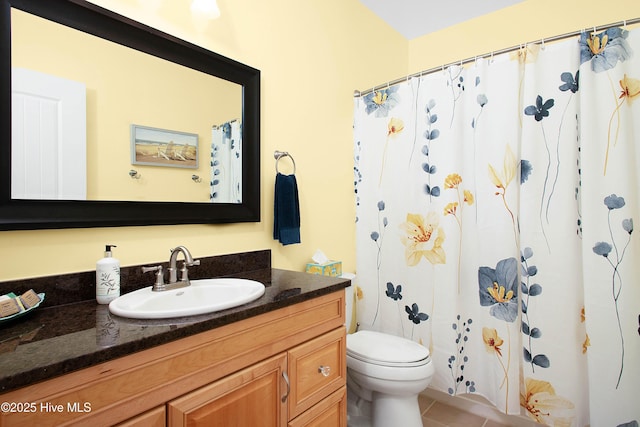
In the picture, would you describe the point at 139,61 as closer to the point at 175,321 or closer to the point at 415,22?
the point at 175,321

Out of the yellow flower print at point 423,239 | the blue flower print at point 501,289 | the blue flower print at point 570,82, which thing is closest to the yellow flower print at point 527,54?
the blue flower print at point 570,82

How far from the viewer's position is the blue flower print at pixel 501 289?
1.65 m

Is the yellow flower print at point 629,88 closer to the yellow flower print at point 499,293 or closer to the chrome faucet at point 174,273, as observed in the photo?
the yellow flower print at point 499,293

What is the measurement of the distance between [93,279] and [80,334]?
1.26ft

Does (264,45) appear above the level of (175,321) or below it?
above

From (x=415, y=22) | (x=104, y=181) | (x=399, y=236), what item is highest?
(x=415, y=22)

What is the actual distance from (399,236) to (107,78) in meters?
1.66

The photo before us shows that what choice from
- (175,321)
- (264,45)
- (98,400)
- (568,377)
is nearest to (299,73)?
(264,45)

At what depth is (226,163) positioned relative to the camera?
1.51 metres

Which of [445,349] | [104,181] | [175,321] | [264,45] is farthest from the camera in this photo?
[445,349]

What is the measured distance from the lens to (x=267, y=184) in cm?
169

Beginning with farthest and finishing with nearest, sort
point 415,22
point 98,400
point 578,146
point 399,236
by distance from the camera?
point 415,22, point 399,236, point 578,146, point 98,400

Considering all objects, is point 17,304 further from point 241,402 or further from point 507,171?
point 507,171

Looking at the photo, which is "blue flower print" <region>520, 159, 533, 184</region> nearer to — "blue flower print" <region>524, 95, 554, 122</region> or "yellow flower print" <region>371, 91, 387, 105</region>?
"blue flower print" <region>524, 95, 554, 122</region>
